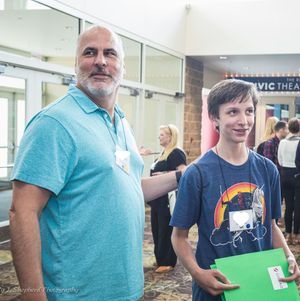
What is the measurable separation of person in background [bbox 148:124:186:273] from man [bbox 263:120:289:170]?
2.09 metres

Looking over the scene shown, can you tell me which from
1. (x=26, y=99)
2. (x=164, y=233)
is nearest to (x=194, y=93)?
(x=26, y=99)

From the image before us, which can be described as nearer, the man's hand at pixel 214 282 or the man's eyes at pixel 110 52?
the man's hand at pixel 214 282

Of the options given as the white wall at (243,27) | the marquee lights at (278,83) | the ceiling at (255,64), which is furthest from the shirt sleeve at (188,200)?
the marquee lights at (278,83)

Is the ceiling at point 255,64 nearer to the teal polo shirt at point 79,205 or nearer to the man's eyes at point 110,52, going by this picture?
the man's eyes at point 110,52

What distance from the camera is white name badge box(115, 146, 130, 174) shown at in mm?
1484

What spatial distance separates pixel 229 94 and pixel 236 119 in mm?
98

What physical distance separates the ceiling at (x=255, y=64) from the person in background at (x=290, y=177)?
13.2 ft

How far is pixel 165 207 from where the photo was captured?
14.5ft

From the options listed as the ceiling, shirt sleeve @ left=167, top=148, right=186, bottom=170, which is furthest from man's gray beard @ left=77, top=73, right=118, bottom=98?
the ceiling

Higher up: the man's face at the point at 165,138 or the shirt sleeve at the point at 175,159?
the man's face at the point at 165,138

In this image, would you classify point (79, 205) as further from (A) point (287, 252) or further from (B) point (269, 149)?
(B) point (269, 149)

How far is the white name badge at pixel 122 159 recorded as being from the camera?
1.48 m

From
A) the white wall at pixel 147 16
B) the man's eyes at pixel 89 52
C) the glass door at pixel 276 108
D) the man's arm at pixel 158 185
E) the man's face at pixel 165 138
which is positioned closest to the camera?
the man's eyes at pixel 89 52

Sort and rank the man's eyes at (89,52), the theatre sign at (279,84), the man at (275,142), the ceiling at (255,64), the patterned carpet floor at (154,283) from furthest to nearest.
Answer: the theatre sign at (279,84)
the ceiling at (255,64)
the man at (275,142)
the patterned carpet floor at (154,283)
the man's eyes at (89,52)
